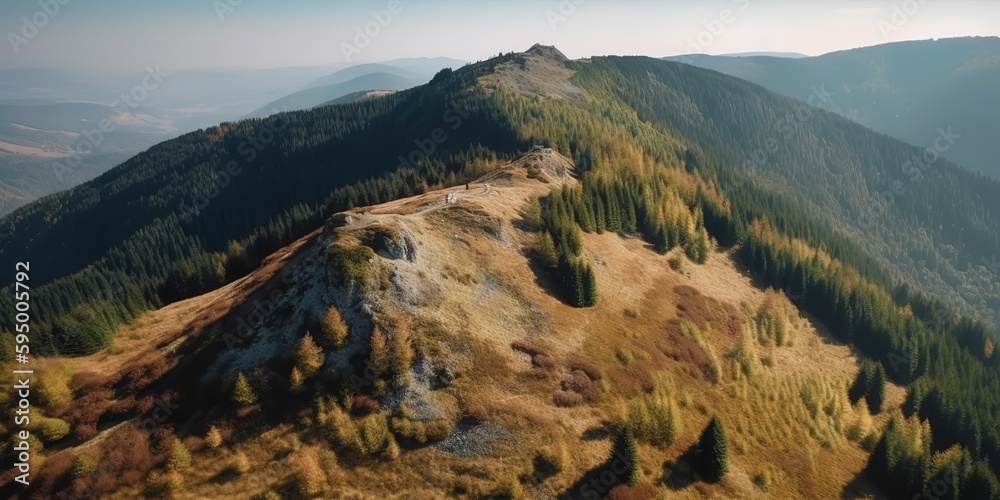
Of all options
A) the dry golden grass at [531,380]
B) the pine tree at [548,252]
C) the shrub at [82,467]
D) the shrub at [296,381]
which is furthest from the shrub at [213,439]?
the pine tree at [548,252]

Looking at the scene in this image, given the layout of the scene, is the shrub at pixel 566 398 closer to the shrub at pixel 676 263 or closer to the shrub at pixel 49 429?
the shrub at pixel 49 429

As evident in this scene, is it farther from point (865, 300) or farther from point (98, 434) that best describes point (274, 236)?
point (865, 300)

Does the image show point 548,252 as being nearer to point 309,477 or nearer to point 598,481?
point 598,481

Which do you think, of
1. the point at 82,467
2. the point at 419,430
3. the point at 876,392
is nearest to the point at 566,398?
the point at 419,430

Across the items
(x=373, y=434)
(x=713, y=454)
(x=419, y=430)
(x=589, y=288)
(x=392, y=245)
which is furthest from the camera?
(x=589, y=288)

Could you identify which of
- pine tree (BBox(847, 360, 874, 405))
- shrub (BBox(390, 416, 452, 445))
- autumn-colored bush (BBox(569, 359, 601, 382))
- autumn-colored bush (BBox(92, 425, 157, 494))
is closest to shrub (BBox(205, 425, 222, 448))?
autumn-colored bush (BBox(92, 425, 157, 494))
